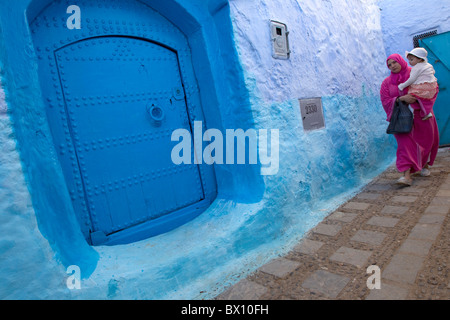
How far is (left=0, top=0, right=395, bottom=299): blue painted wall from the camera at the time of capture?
1387 mm

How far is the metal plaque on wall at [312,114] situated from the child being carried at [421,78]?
3.44ft

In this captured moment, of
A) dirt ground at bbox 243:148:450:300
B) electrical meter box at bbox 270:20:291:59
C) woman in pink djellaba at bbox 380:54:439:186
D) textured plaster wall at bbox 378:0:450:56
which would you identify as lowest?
dirt ground at bbox 243:148:450:300

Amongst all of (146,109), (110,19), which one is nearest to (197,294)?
(146,109)

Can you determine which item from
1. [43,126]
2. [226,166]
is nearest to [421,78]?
[226,166]

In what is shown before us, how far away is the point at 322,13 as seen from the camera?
3.39 meters

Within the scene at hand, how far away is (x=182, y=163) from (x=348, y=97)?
2.63 metres

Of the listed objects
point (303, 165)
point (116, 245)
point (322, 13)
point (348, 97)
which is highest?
point (322, 13)

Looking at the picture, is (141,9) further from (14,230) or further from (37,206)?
(14,230)

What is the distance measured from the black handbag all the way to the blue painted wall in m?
0.54

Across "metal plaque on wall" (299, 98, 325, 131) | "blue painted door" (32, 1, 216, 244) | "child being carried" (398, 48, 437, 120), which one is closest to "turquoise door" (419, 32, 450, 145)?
"child being carried" (398, 48, 437, 120)

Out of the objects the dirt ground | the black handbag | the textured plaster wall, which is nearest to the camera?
the dirt ground

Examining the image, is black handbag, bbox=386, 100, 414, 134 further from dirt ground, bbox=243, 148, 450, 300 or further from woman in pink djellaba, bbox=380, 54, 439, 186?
dirt ground, bbox=243, 148, 450, 300

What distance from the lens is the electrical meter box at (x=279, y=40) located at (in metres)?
2.65

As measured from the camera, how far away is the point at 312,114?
3018mm
